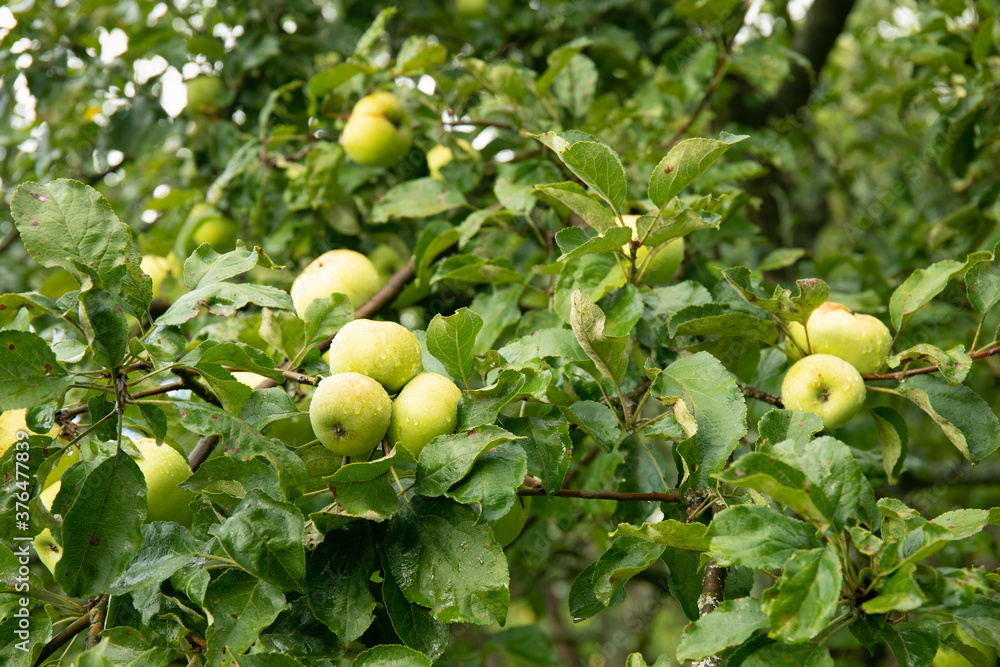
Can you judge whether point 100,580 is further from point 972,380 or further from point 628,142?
point 972,380

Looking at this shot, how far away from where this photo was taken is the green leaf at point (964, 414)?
4.28ft

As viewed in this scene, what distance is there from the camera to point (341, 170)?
7.29 ft

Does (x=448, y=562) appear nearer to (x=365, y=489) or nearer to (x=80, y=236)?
(x=365, y=489)

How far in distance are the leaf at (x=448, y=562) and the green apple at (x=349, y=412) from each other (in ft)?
0.43

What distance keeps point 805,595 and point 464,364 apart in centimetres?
60

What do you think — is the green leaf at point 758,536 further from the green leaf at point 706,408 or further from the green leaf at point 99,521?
the green leaf at point 99,521

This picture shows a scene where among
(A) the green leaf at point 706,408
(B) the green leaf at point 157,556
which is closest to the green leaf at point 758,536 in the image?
(A) the green leaf at point 706,408

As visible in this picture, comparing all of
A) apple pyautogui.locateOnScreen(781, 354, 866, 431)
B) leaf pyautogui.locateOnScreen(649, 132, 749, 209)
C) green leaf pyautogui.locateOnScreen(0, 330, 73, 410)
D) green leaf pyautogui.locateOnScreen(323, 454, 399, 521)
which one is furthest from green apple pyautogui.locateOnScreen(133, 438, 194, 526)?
apple pyautogui.locateOnScreen(781, 354, 866, 431)

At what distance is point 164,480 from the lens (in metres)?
1.29

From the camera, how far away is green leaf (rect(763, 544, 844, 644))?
0.86 m

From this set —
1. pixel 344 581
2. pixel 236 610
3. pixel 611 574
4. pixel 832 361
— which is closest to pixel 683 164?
pixel 832 361

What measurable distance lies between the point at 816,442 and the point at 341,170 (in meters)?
1.64

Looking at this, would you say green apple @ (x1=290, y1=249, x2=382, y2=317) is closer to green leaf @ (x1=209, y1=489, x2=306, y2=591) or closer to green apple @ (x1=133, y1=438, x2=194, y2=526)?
green apple @ (x1=133, y1=438, x2=194, y2=526)

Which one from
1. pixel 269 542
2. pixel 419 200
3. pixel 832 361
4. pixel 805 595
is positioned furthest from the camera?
pixel 419 200
